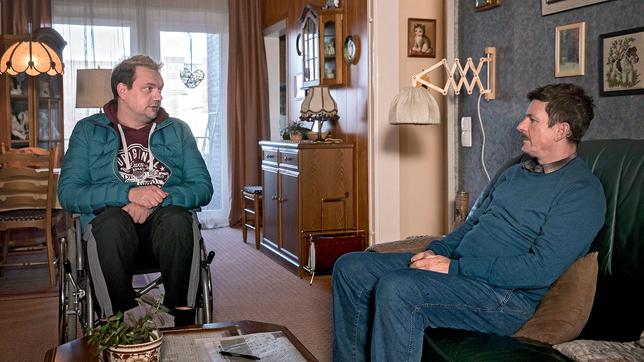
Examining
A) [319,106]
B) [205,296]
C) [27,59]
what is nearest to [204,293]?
[205,296]

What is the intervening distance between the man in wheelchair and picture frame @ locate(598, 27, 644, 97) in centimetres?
164

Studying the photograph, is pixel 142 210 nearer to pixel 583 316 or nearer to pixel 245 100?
pixel 583 316

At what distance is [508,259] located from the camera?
2.24 metres

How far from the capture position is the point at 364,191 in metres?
4.79

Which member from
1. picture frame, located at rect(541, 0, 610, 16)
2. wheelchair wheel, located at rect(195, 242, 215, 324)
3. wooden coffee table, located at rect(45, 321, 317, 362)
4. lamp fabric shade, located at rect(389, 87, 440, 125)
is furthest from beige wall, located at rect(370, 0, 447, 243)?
wooden coffee table, located at rect(45, 321, 317, 362)

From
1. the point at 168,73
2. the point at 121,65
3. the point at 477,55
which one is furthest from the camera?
the point at 168,73

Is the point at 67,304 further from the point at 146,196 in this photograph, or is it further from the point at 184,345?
the point at 184,345

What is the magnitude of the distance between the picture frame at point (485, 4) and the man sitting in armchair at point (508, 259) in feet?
3.88

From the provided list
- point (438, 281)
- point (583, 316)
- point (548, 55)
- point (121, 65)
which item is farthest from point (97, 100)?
point (583, 316)

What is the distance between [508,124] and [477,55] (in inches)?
17.1

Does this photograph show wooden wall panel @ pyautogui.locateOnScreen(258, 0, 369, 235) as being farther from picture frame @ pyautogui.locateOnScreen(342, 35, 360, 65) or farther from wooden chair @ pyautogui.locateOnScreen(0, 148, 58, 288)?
wooden chair @ pyautogui.locateOnScreen(0, 148, 58, 288)

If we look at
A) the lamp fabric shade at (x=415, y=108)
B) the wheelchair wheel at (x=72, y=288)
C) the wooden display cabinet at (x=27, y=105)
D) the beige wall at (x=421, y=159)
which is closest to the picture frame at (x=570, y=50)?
the lamp fabric shade at (x=415, y=108)

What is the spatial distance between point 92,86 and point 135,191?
3.14 metres

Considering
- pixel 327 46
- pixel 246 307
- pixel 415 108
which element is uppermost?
pixel 327 46
